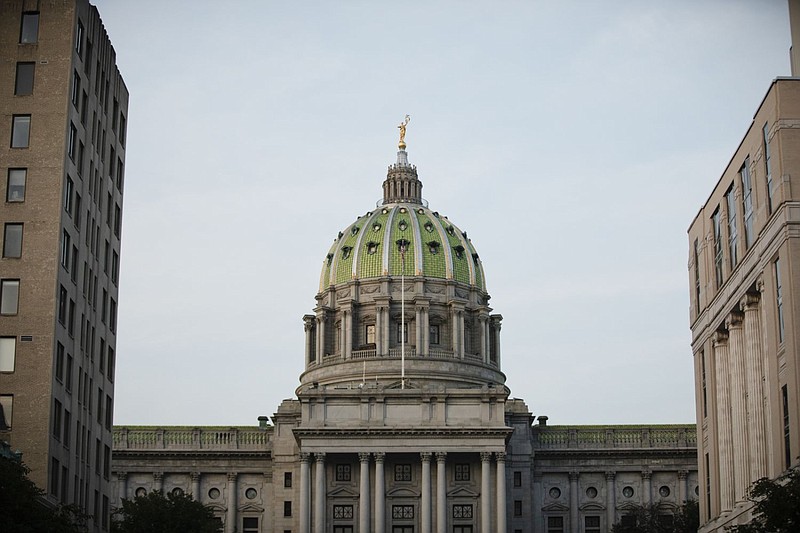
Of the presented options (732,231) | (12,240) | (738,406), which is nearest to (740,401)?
(738,406)

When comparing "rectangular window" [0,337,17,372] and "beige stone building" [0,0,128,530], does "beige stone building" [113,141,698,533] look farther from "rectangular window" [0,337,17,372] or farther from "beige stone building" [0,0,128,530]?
"rectangular window" [0,337,17,372]

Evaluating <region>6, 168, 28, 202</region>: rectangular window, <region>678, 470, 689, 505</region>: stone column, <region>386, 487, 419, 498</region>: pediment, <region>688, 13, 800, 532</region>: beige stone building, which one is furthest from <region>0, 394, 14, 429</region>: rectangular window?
<region>678, 470, 689, 505</region>: stone column

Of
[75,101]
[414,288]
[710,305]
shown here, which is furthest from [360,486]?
[75,101]

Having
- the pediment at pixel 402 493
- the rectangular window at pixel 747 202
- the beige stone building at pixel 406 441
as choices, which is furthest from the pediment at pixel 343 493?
the rectangular window at pixel 747 202

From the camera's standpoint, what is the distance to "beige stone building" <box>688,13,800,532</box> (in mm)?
74562

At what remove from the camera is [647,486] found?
155 meters

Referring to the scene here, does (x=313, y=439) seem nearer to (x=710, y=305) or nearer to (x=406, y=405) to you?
(x=406, y=405)

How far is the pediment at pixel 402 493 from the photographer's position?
146000mm

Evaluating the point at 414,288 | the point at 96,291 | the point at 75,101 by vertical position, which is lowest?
the point at 96,291

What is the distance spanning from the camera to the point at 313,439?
476ft

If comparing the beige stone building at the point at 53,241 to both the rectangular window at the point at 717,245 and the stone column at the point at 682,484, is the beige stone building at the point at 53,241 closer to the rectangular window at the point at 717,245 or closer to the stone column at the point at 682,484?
the rectangular window at the point at 717,245

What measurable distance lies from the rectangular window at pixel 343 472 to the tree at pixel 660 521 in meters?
23.9

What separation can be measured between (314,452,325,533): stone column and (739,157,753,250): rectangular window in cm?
6838

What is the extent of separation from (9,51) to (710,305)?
132ft
